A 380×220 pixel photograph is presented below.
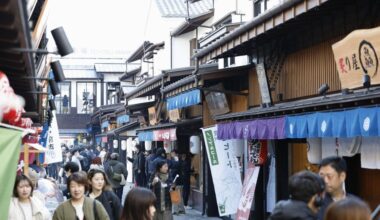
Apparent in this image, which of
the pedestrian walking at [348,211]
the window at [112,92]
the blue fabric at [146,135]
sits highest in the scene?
the window at [112,92]

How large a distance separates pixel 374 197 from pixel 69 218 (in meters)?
5.75

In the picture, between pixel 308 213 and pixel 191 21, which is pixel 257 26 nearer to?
pixel 308 213

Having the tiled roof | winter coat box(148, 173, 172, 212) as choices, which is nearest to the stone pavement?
winter coat box(148, 173, 172, 212)

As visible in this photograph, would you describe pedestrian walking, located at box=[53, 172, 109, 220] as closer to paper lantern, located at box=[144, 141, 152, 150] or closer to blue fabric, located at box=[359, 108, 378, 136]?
blue fabric, located at box=[359, 108, 378, 136]

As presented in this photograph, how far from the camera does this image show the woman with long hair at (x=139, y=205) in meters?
5.79

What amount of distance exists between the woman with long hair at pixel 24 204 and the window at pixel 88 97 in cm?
4938

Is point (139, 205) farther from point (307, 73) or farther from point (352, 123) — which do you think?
point (307, 73)

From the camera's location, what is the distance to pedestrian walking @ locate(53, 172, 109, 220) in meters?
7.65

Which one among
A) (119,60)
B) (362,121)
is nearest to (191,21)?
(362,121)

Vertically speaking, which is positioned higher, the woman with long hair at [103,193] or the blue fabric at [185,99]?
the blue fabric at [185,99]

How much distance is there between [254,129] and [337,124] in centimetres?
362

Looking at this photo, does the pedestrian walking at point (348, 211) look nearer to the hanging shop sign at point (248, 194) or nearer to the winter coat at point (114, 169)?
the hanging shop sign at point (248, 194)

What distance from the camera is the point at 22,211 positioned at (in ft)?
26.2

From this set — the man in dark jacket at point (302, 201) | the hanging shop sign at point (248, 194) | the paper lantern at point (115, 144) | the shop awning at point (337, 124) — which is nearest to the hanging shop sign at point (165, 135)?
the hanging shop sign at point (248, 194)
